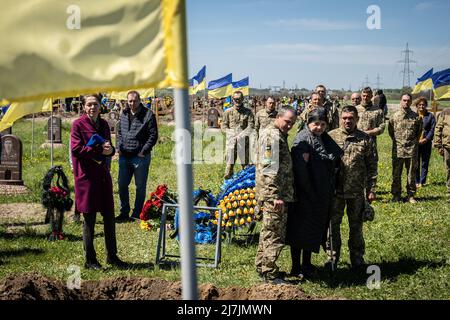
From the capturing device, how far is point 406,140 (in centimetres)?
1104

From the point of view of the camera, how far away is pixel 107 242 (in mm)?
6984

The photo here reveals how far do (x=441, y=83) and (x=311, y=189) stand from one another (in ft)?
51.4

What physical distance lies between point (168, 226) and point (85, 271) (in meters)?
3.03

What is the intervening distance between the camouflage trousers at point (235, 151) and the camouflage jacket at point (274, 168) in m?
7.67

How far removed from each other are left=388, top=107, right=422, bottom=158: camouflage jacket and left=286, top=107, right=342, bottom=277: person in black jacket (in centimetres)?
520

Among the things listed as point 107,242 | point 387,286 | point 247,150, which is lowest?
point 387,286

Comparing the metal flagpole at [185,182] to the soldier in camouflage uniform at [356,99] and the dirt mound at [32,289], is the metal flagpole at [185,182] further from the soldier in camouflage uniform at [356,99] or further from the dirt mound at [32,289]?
the soldier in camouflage uniform at [356,99]

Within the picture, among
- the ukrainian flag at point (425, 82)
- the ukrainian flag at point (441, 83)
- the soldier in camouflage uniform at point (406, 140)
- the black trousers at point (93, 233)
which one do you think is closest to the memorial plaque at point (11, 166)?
the black trousers at point (93, 233)

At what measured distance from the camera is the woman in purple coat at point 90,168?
658 centimetres

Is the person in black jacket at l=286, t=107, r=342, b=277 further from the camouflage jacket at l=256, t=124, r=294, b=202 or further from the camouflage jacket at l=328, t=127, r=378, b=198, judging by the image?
the camouflage jacket at l=328, t=127, r=378, b=198

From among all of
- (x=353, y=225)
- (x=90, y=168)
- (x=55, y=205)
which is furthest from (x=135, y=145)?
(x=353, y=225)

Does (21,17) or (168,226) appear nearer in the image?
(21,17)

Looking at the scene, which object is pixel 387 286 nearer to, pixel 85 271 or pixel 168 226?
pixel 85 271
